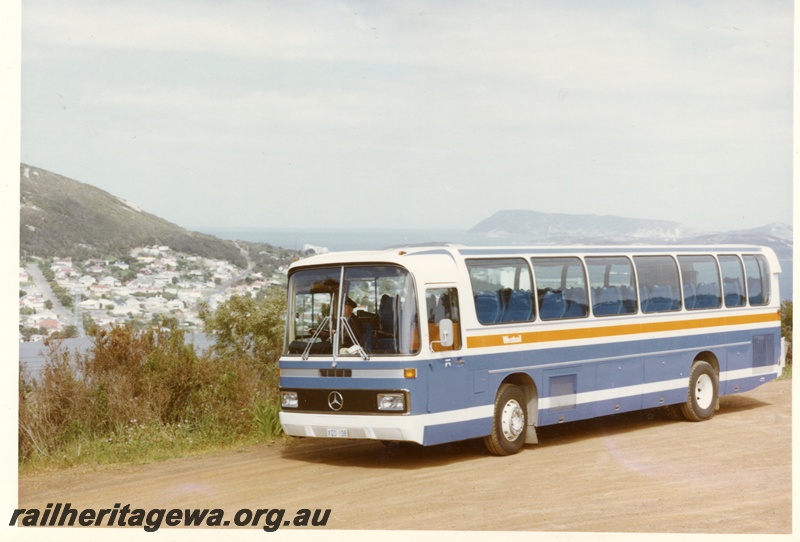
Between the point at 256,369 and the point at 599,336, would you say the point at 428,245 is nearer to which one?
the point at 599,336

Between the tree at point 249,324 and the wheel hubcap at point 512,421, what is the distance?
8.89 metres

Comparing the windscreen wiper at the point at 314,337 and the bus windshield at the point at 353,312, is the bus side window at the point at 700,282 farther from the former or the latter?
the windscreen wiper at the point at 314,337

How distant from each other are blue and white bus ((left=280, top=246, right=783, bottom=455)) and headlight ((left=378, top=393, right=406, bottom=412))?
0.01m

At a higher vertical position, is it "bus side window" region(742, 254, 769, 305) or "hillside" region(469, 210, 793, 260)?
"hillside" region(469, 210, 793, 260)

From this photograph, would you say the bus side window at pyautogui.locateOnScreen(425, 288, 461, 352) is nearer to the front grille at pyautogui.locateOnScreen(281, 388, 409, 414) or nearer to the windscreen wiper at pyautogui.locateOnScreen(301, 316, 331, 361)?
the front grille at pyautogui.locateOnScreen(281, 388, 409, 414)

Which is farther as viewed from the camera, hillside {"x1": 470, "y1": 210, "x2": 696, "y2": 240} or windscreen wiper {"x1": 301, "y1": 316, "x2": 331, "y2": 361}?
hillside {"x1": 470, "y1": 210, "x2": 696, "y2": 240}

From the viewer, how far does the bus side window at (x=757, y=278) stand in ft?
72.7

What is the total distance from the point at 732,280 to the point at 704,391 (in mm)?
2175

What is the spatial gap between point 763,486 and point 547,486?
247cm

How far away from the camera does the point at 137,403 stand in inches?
739

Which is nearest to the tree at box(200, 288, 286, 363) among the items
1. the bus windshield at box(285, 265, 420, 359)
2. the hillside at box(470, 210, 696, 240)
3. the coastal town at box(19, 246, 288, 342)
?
the coastal town at box(19, 246, 288, 342)

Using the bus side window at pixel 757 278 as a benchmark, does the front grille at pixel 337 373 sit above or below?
below

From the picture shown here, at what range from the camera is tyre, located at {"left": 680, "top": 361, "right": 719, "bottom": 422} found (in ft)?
67.4

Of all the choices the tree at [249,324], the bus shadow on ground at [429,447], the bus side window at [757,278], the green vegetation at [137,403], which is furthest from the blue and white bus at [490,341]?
the tree at [249,324]
